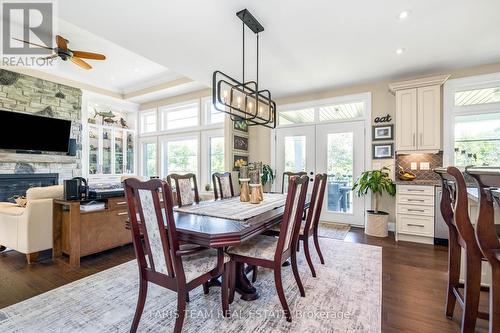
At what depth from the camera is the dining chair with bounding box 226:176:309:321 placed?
5.76ft

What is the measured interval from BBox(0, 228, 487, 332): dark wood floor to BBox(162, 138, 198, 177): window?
121 inches

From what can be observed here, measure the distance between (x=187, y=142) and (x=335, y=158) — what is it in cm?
372

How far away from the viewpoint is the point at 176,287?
1.49 metres

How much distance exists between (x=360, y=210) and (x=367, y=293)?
2644 mm

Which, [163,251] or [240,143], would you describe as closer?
[163,251]

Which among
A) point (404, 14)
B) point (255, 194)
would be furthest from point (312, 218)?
point (404, 14)

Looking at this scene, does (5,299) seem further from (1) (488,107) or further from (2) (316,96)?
(1) (488,107)

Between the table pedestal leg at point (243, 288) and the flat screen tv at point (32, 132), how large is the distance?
528 cm

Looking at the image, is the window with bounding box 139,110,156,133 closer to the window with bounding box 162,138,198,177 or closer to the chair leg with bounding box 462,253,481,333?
the window with bounding box 162,138,198,177

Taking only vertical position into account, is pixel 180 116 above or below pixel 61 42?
below

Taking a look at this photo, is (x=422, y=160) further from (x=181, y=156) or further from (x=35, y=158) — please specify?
(x=35, y=158)

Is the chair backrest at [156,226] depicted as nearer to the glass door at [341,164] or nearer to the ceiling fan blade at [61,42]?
the ceiling fan blade at [61,42]

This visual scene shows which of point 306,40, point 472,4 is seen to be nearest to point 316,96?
point 306,40

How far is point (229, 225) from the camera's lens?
173 cm
